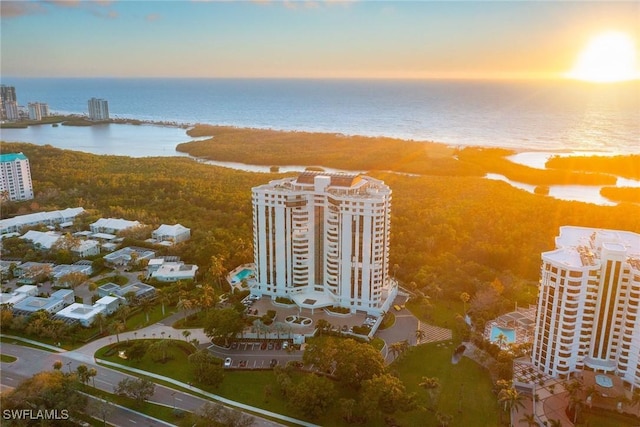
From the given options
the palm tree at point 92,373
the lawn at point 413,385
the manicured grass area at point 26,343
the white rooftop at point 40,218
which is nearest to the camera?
the lawn at point 413,385

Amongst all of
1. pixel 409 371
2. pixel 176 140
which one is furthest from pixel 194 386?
pixel 176 140

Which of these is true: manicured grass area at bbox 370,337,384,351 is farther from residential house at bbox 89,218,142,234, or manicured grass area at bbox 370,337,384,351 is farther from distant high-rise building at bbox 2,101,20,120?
distant high-rise building at bbox 2,101,20,120

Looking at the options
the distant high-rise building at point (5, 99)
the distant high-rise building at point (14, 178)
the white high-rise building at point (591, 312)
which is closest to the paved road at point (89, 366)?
the white high-rise building at point (591, 312)

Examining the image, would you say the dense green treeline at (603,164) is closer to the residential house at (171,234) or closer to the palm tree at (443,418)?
the residential house at (171,234)

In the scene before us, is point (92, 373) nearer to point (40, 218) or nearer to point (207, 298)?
point (207, 298)

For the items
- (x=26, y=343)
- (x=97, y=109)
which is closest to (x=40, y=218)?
(x=26, y=343)

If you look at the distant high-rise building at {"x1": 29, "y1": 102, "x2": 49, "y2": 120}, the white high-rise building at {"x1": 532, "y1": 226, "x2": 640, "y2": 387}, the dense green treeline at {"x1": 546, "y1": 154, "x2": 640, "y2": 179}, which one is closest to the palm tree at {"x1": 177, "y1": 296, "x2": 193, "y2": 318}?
the white high-rise building at {"x1": 532, "y1": 226, "x2": 640, "y2": 387}
